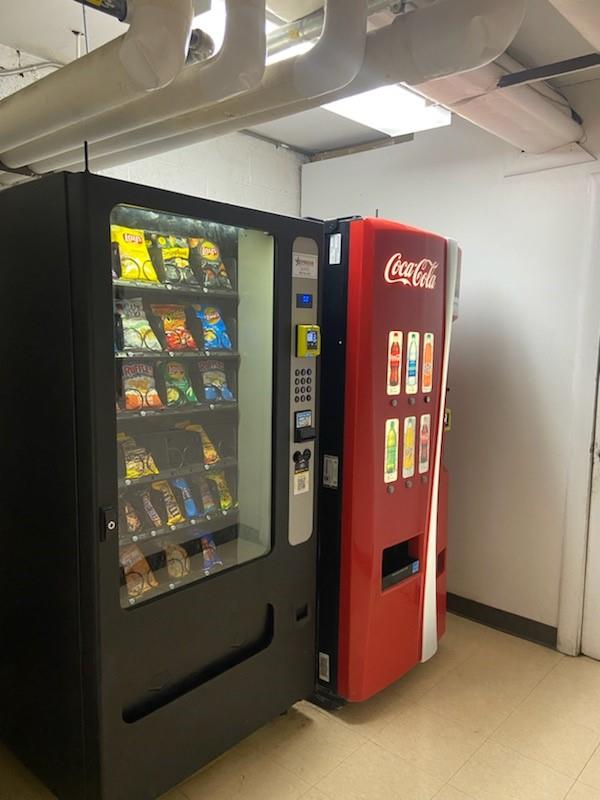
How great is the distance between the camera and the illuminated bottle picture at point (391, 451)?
7.95 feet

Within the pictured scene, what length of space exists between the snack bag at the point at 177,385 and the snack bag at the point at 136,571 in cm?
51

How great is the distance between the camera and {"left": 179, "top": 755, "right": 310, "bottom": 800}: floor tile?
204 cm

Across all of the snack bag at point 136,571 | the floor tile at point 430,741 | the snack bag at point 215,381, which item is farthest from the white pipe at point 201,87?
A: the floor tile at point 430,741

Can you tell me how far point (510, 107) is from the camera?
2355mm

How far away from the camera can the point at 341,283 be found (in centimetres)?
235

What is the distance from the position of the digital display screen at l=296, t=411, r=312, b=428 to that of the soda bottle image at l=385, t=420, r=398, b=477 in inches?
14.0

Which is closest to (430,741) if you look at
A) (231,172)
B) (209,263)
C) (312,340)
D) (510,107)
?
(312,340)

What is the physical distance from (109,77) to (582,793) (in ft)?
8.86

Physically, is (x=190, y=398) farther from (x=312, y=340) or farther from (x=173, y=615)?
(x=173, y=615)

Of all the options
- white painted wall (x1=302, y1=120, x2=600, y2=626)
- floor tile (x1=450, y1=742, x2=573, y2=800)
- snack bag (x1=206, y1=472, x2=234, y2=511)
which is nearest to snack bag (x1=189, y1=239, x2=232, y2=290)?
snack bag (x1=206, y1=472, x2=234, y2=511)

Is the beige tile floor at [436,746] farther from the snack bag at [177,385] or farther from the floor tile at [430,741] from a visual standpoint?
the snack bag at [177,385]

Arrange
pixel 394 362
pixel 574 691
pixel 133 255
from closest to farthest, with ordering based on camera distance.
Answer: pixel 133 255 → pixel 394 362 → pixel 574 691

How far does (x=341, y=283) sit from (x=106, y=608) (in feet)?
4.62

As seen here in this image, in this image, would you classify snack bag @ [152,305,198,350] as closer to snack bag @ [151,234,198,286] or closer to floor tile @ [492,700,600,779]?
snack bag @ [151,234,198,286]
